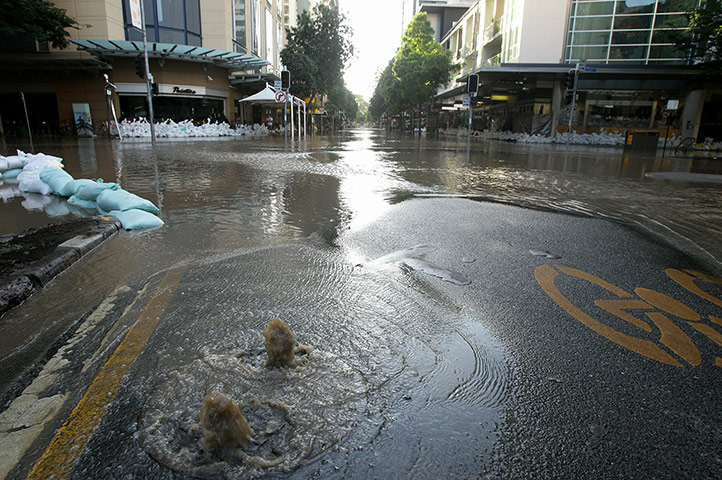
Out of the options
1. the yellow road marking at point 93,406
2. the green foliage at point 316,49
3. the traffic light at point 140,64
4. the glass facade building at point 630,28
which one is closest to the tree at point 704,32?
the glass facade building at point 630,28

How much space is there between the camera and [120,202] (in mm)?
6016

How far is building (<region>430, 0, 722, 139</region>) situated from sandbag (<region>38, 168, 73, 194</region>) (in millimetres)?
28037

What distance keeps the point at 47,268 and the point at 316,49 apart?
41257 millimetres

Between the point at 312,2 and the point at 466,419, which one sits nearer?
the point at 466,419

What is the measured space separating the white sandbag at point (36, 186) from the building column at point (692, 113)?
120ft

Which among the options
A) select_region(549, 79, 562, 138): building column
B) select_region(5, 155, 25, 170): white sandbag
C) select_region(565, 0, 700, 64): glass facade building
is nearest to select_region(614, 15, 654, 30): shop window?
select_region(565, 0, 700, 64): glass facade building

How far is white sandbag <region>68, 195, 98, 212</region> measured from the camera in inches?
264

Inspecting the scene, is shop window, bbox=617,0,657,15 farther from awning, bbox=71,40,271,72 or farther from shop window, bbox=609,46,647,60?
awning, bbox=71,40,271,72

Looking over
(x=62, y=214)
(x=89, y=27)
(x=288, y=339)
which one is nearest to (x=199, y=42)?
(x=89, y=27)

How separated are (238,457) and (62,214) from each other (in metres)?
5.92

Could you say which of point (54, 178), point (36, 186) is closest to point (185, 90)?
point (36, 186)

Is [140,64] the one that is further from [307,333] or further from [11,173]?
[307,333]

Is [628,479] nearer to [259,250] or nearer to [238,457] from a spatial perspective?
[238,457]

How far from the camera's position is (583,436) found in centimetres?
198
